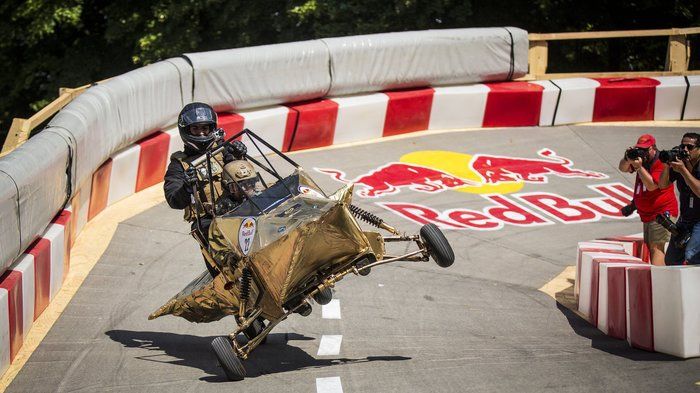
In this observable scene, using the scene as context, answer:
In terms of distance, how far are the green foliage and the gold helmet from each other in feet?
44.9

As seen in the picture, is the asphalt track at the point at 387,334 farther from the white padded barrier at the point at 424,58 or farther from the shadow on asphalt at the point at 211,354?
the white padded barrier at the point at 424,58

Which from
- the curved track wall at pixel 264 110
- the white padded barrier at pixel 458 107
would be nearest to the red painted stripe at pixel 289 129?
the curved track wall at pixel 264 110

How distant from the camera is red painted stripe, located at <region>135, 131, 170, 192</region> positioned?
1311 cm

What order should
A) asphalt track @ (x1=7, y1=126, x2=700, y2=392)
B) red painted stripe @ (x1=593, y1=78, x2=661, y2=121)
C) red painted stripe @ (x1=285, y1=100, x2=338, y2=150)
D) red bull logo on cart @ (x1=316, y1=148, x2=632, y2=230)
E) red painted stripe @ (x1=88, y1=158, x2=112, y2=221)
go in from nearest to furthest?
asphalt track @ (x1=7, y1=126, x2=700, y2=392)
red painted stripe @ (x1=88, y1=158, x2=112, y2=221)
red bull logo on cart @ (x1=316, y1=148, x2=632, y2=230)
red painted stripe @ (x1=285, y1=100, x2=338, y2=150)
red painted stripe @ (x1=593, y1=78, x2=661, y2=121)

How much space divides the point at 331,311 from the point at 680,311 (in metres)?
3.09

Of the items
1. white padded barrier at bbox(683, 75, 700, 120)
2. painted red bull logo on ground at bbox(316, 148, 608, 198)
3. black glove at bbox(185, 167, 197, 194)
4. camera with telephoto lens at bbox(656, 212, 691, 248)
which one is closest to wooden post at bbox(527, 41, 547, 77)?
white padded barrier at bbox(683, 75, 700, 120)

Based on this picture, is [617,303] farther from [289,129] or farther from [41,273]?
[289,129]

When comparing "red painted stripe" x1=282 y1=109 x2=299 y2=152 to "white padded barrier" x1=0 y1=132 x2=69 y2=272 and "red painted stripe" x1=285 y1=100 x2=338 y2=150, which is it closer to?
"red painted stripe" x1=285 y1=100 x2=338 y2=150

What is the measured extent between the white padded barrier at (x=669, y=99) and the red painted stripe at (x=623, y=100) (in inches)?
→ 3.3

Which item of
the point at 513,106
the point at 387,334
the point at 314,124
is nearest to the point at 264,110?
the point at 314,124

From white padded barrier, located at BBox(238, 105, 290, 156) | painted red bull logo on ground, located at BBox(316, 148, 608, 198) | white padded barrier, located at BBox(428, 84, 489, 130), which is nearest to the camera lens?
painted red bull logo on ground, located at BBox(316, 148, 608, 198)

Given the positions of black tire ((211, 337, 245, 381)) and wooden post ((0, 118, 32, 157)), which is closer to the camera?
black tire ((211, 337, 245, 381))

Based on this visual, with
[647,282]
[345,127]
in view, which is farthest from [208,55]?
[647,282]

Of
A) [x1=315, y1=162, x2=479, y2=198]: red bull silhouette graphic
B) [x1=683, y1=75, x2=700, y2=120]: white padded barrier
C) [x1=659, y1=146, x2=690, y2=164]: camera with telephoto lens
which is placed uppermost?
[x1=659, y1=146, x2=690, y2=164]: camera with telephoto lens
